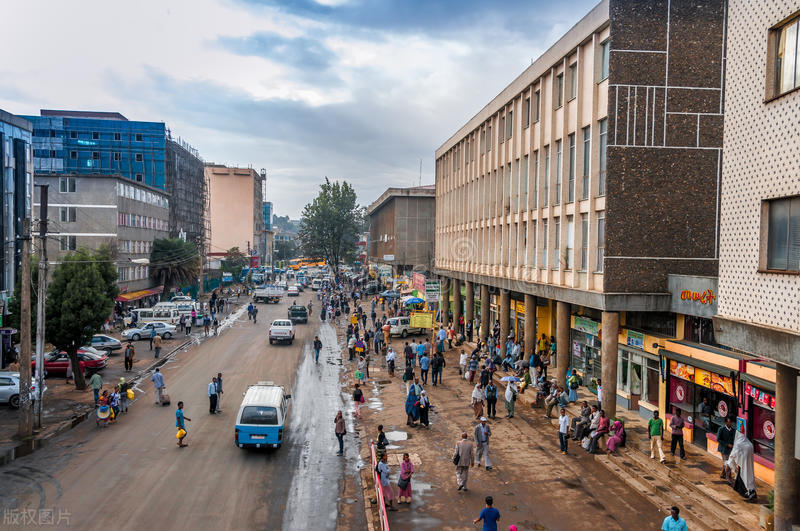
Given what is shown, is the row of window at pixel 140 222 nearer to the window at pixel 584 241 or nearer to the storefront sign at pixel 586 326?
the storefront sign at pixel 586 326

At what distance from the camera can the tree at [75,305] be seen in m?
26.1

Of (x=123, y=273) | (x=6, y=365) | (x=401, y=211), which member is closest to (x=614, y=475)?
(x=6, y=365)

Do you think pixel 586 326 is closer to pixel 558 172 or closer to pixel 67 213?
pixel 558 172

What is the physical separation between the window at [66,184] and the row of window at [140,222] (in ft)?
15.1

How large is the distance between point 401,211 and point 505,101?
4932 cm

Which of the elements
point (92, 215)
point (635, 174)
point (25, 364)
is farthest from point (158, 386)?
point (92, 215)

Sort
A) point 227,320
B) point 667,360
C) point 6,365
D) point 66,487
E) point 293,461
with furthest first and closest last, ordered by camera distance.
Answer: point 227,320 → point 6,365 → point 667,360 → point 293,461 → point 66,487

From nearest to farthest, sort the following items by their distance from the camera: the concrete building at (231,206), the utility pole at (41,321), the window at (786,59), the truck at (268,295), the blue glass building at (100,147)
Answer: the window at (786,59)
the utility pole at (41,321)
the truck at (268,295)
the blue glass building at (100,147)
the concrete building at (231,206)

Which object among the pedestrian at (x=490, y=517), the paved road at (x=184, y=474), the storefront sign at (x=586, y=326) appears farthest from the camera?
the storefront sign at (x=586, y=326)

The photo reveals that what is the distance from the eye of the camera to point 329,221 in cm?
10812

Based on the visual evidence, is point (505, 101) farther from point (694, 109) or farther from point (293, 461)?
point (293, 461)

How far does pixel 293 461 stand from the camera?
720 inches

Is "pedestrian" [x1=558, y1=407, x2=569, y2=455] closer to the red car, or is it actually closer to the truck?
the red car

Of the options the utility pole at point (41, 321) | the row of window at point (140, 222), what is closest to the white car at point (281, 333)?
the utility pole at point (41, 321)
